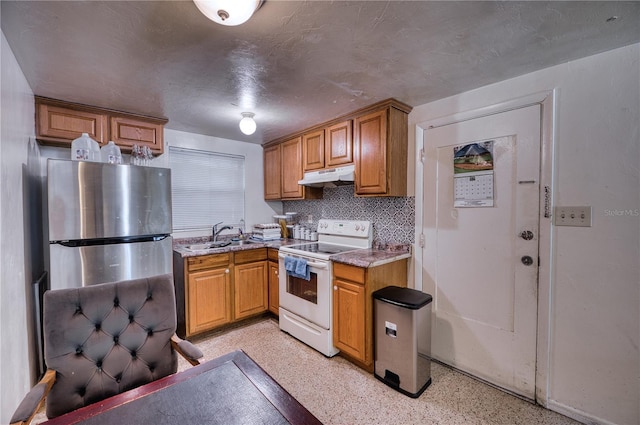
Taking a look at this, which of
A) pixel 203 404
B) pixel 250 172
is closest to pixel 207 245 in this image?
pixel 250 172

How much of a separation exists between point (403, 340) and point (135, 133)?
3.06 m

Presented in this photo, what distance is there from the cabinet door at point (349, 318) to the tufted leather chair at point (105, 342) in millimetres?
1352

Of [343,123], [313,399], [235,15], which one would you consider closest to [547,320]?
[313,399]

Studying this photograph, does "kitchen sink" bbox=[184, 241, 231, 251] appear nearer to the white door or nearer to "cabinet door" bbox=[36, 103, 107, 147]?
"cabinet door" bbox=[36, 103, 107, 147]

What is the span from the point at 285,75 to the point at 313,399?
228 cm

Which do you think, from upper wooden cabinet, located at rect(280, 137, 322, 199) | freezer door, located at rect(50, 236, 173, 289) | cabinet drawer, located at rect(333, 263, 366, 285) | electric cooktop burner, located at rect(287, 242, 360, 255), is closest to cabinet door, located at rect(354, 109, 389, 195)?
electric cooktop burner, located at rect(287, 242, 360, 255)

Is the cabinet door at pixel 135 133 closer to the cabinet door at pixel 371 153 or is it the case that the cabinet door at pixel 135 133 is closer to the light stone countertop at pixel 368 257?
the cabinet door at pixel 371 153

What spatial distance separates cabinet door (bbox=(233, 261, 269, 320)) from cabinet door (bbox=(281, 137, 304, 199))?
3.08 feet

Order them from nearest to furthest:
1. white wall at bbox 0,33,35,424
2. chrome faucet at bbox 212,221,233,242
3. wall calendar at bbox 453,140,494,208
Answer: white wall at bbox 0,33,35,424, wall calendar at bbox 453,140,494,208, chrome faucet at bbox 212,221,233,242

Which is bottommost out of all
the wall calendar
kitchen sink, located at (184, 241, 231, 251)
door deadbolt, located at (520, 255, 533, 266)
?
kitchen sink, located at (184, 241, 231, 251)

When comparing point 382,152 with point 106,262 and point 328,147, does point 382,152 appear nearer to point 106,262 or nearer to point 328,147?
point 328,147

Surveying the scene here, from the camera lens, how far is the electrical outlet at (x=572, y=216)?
67.3 inches

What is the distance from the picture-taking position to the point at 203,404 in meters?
0.87

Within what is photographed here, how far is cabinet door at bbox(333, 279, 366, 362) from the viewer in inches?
88.6
